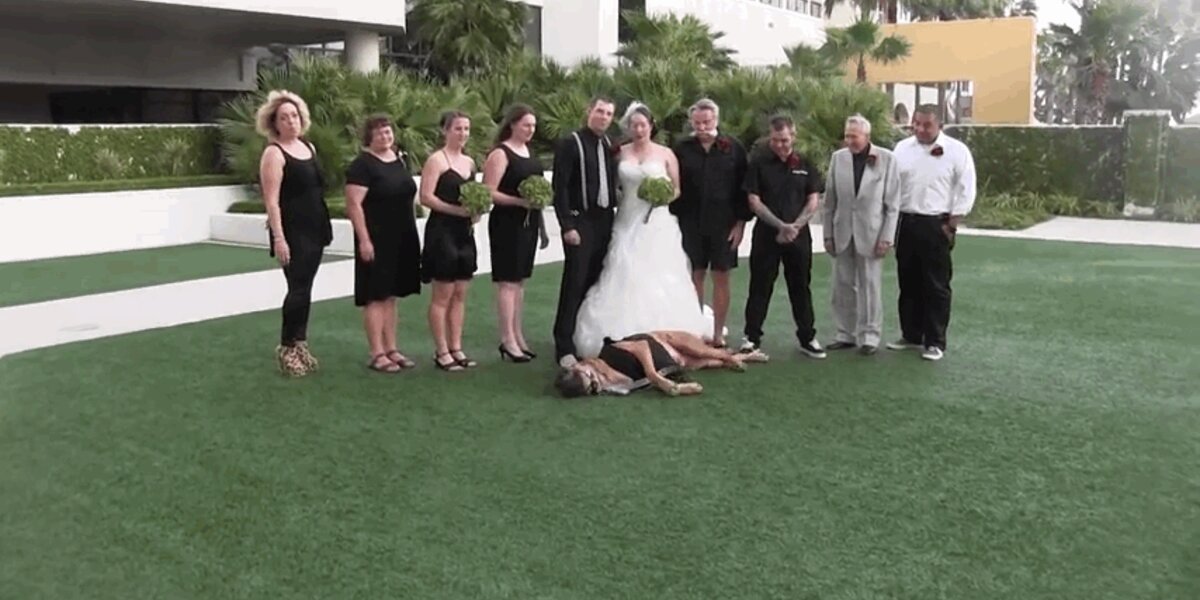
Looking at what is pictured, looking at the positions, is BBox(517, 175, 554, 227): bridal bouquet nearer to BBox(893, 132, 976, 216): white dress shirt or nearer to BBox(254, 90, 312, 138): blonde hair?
BBox(254, 90, 312, 138): blonde hair

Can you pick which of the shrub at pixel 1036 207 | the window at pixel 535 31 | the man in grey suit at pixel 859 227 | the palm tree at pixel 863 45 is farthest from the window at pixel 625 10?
the man in grey suit at pixel 859 227

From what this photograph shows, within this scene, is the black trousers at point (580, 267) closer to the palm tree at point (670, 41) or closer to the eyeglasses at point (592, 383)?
the eyeglasses at point (592, 383)

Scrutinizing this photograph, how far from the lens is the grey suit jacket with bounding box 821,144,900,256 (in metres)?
7.80

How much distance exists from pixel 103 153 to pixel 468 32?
8.95 meters

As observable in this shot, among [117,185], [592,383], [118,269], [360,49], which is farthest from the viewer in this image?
[360,49]

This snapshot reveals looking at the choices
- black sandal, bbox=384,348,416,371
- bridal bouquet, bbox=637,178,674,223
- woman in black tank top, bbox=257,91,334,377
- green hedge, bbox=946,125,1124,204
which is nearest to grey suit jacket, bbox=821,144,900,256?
bridal bouquet, bbox=637,178,674,223

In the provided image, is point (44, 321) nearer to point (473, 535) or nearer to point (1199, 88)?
point (473, 535)

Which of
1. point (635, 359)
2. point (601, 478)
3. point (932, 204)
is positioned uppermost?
point (932, 204)

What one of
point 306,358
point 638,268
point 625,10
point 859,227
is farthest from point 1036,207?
point 306,358

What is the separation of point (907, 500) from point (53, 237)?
1323 cm

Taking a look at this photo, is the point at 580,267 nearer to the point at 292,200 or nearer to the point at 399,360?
Answer: the point at 399,360

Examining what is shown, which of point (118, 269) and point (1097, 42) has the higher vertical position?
point (1097, 42)

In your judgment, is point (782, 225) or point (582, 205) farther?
point (782, 225)

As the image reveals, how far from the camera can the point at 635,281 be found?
7574mm
